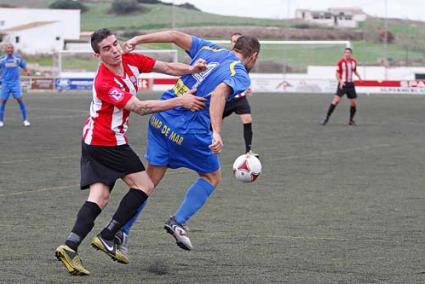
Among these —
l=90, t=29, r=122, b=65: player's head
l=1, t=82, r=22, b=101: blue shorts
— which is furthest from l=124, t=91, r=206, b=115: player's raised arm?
l=1, t=82, r=22, b=101: blue shorts

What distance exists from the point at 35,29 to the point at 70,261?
262 ft

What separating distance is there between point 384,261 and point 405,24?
84.1 meters

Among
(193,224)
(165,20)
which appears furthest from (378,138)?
(165,20)

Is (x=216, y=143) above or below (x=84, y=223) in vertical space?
above

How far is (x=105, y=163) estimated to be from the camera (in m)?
7.72

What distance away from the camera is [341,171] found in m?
15.1

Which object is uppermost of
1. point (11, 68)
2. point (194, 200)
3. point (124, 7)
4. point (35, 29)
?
point (194, 200)

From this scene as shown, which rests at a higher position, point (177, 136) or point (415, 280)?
point (177, 136)

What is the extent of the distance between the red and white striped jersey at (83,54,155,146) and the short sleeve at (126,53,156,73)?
4.4 inches

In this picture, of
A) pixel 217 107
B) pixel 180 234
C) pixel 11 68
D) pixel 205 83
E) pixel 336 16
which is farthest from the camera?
pixel 336 16

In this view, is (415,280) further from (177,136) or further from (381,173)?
(381,173)

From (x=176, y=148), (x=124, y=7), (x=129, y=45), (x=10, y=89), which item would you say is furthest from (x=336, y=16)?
(x=129, y=45)

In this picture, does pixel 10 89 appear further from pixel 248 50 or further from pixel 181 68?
pixel 181 68

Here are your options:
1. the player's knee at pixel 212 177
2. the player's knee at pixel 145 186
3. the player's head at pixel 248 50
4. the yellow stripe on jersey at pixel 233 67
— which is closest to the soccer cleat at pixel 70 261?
the player's knee at pixel 145 186
